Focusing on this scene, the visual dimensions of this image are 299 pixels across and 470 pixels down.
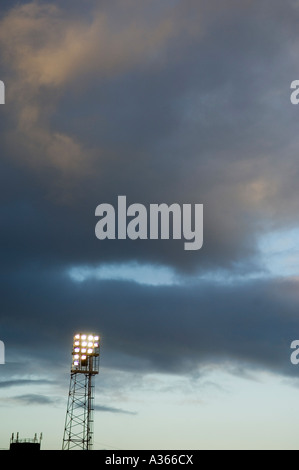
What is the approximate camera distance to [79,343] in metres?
83.9
